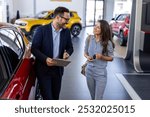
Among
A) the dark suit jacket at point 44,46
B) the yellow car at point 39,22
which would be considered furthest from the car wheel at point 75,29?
the dark suit jacket at point 44,46

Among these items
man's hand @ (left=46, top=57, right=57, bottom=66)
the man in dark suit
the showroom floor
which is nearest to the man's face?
the man in dark suit

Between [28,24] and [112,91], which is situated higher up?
[28,24]

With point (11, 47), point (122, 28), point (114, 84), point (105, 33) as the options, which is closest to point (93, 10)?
point (122, 28)

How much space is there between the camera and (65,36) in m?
3.21

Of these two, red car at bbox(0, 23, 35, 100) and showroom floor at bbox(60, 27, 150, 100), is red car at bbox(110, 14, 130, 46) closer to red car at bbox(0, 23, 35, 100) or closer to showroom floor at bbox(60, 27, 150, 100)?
showroom floor at bbox(60, 27, 150, 100)

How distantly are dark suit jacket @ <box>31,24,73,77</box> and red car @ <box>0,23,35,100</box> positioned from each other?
0.12 metres

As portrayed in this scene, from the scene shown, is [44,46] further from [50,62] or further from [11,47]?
[11,47]

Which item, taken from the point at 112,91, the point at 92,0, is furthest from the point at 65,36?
the point at 92,0

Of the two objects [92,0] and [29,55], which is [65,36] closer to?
[29,55]

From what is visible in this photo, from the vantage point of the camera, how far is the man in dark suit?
2.98 m

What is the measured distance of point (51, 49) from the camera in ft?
10.2

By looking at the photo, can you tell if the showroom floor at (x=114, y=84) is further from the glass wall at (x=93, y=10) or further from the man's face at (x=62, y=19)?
the glass wall at (x=93, y=10)

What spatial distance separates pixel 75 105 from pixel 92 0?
67.4ft

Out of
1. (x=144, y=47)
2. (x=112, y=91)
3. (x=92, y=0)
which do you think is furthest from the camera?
(x=92, y=0)
